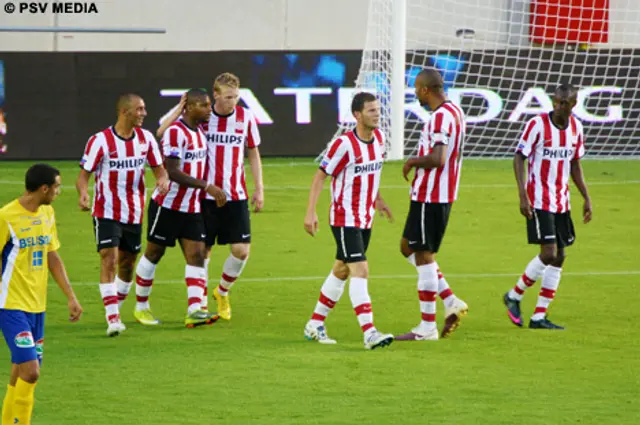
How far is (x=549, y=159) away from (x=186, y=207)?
2774 millimetres

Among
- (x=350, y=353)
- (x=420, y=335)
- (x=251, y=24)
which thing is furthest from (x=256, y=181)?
(x=251, y=24)

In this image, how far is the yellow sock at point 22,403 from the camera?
611 cm

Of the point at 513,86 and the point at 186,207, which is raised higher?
the point at 186,207

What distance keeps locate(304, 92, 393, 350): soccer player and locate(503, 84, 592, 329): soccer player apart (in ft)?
4.40

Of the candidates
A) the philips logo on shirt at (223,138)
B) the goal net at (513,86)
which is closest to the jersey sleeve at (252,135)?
the philips logo on shirt at (223,138)

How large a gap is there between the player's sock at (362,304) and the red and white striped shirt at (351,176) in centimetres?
40

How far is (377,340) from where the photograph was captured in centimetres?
836

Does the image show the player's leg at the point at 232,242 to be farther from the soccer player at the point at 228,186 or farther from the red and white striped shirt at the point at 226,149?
the red and white striped shirt at the point at 226,149

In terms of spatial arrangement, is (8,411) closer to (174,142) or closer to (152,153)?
(152,153)

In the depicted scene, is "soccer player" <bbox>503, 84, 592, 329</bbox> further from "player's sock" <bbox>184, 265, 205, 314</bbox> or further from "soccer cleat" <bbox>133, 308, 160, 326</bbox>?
"soccer cleat" <bbox>133, 308, 160, 326</bbox>

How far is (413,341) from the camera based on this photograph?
882 cm

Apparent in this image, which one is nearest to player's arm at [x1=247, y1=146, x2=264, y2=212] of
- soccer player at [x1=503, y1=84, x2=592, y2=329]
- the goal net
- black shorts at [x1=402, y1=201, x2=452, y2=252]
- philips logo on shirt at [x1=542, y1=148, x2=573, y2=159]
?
black shorts at [x1=402, y1=201, x2=452, y2=252]

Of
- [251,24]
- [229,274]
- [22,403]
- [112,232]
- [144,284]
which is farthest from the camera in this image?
[251,24]

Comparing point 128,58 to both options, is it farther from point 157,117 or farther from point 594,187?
point 594,187
